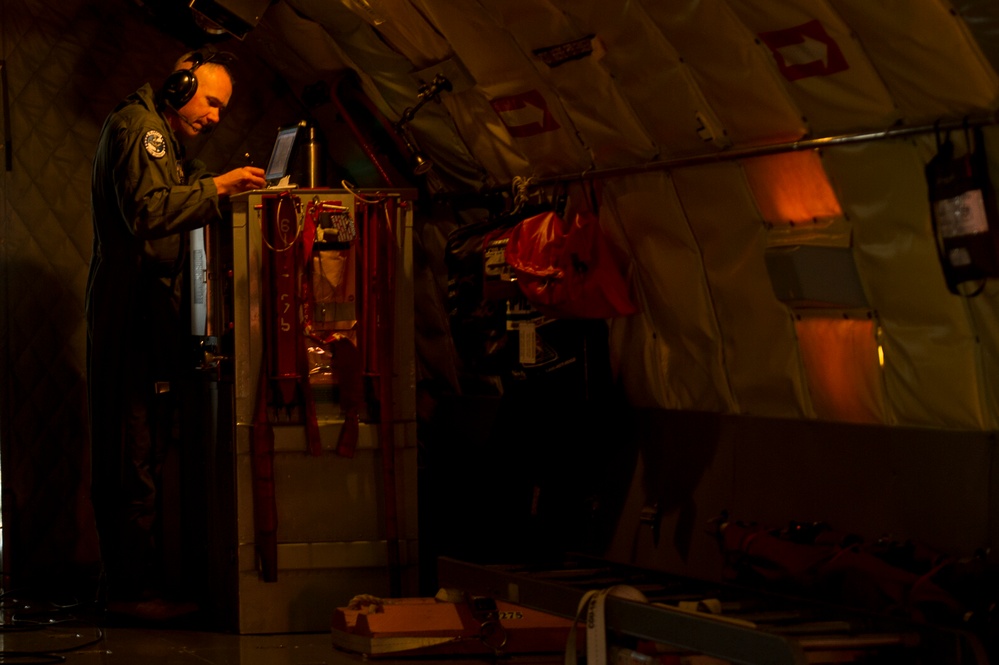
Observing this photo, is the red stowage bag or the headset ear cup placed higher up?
the headset ear cup

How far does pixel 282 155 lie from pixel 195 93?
45cm

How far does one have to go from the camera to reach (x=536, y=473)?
514 centimetres

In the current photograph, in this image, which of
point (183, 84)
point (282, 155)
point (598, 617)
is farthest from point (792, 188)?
point (183, 84)

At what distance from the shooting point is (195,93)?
16.8ft

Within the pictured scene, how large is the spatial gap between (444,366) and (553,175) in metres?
1.34

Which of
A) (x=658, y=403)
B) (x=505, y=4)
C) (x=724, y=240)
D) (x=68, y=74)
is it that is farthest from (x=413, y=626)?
(x=68, y=74)

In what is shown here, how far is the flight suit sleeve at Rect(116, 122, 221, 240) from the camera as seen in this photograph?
15.6 feet

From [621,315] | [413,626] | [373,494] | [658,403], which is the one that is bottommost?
[413,626]

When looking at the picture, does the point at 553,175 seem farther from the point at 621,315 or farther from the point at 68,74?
the point at 68,74

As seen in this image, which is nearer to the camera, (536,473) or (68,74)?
(536,473)

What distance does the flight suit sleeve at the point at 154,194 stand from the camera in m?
4.76

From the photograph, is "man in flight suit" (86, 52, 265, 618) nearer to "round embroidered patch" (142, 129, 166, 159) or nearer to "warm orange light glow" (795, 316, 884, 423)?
"round embroidered patch" (142, 129, 166, 159)

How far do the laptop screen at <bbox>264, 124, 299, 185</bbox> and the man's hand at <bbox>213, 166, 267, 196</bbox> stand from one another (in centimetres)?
30

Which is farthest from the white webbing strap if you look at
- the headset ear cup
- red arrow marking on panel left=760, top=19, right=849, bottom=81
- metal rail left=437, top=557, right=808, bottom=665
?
the headset ear cup
